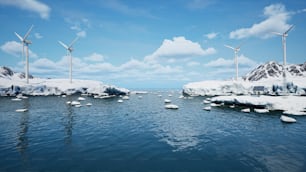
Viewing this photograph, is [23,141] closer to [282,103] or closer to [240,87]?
[282,103]

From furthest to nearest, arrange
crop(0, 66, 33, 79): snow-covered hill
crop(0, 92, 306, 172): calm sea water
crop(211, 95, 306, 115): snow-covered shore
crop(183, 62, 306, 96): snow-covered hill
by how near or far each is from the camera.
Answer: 1. crop(0, 66, 33, 79): snow-covered hill
2. crop(183, 62, 306, 96): snow-covered hill
3. crop(211, 95, 306, 115): snow-covered shore
4. crop(0, 92, 306, 172): calm sea water

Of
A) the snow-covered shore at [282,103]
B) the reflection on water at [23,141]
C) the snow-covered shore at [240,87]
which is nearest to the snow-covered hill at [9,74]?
the snow-covered shore at [240,87]

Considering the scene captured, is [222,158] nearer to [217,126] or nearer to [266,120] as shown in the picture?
[217,126]

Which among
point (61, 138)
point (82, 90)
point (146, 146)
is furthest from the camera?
point (82, 90)

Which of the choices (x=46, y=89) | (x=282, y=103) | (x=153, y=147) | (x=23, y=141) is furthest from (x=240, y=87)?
(x=46, y=89)

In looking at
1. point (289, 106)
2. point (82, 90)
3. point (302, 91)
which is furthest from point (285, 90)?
point (82, 90)

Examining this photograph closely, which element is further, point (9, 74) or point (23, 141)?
point (9, 74)

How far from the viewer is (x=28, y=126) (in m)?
26.3

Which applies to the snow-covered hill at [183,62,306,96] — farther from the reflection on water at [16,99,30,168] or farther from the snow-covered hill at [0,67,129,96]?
the reflection on water at [16,99,30,168]

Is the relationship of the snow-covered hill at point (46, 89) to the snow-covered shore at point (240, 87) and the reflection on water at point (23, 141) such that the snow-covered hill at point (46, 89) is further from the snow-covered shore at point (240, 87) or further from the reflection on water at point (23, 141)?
the reflection on water at point (23, 141)

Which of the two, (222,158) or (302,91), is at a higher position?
(302,91)

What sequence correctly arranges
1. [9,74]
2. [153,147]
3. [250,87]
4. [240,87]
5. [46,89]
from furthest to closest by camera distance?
[9,74]
[46,89]
[240,87]
[250,87]
[153,147]

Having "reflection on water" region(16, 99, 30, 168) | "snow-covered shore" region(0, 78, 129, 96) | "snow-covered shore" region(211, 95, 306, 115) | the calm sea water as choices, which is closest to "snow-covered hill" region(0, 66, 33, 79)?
"snow-covered shore" region(0, 78, 129, 96)

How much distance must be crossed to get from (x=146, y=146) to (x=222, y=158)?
6868 millimetres
